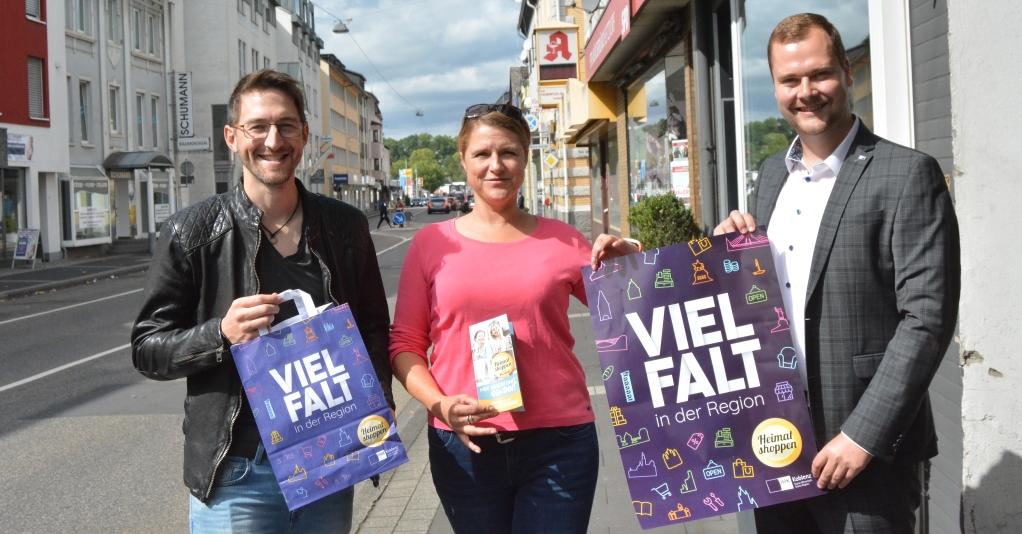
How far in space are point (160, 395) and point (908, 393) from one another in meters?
8.11

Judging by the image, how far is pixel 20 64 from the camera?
28031 millimetres

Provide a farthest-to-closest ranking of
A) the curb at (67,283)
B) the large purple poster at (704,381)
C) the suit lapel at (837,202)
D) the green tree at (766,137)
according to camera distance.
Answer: the curb at (67,283), the green tree at (766,137), the large purple poster at (704,381), the suit lapel at (837,202)

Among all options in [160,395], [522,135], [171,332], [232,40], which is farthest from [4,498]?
[232,40]

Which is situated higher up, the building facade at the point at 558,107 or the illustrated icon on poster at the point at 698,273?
the building facade at the point at 558,107

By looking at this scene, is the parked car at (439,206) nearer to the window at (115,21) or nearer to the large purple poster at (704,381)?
the window at (115,21)

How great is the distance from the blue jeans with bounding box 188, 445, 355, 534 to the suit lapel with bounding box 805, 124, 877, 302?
1.53m

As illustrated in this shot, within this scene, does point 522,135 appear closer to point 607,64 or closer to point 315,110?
point 607,64

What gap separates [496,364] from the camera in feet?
8.77

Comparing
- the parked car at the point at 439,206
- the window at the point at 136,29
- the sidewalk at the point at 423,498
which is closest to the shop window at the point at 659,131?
the sidewalk at the point at 423,498

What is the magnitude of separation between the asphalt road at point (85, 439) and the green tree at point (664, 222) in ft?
11.1

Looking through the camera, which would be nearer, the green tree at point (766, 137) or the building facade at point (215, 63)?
the green tree at point (766, 137)

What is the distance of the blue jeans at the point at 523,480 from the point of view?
2797mm

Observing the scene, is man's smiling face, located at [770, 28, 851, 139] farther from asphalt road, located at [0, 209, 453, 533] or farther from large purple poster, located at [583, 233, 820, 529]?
asphalt road, located at [0, 209, 453, 533]

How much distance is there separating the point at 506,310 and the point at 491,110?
603 mm
